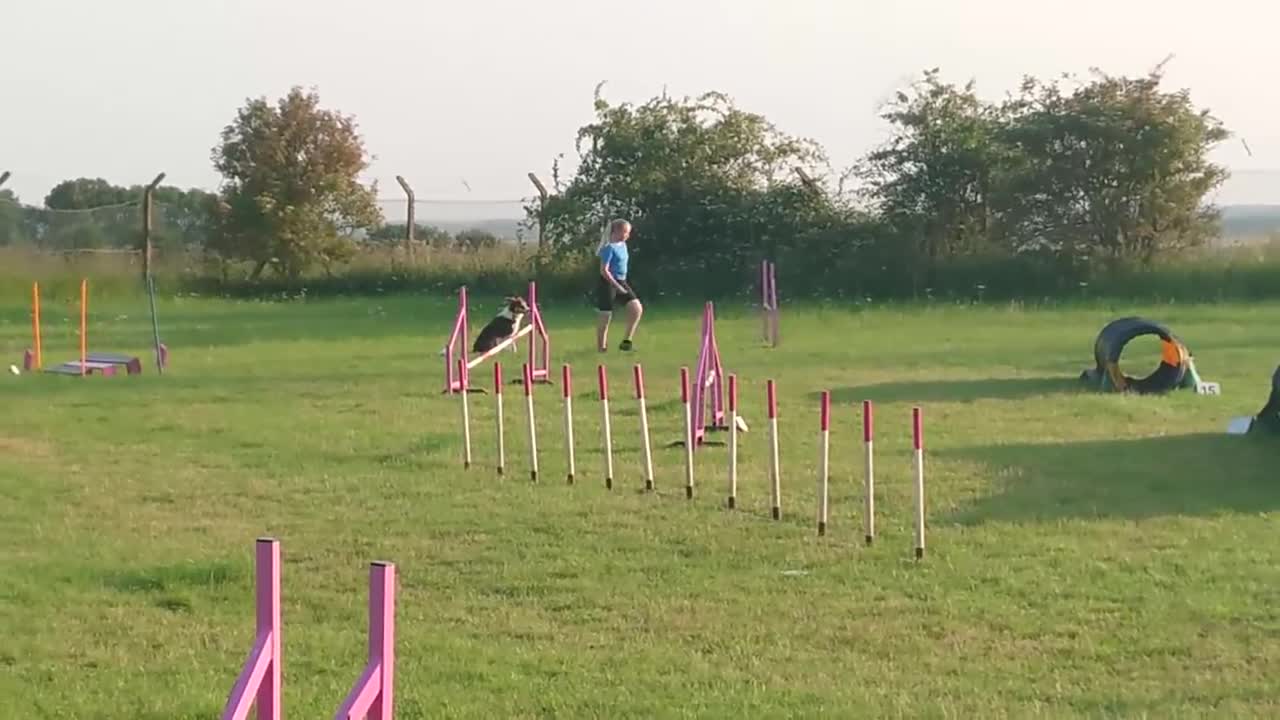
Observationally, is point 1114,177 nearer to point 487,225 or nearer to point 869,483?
point 487,225

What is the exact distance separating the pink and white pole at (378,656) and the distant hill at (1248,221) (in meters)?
26.8

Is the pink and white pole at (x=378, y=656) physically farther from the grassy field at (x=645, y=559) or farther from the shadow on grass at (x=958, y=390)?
the shadow on grass at (x=958, y=390)

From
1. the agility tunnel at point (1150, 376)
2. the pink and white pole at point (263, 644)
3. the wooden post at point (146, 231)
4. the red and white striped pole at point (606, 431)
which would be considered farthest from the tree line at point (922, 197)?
the pink and white pole at point (263, 644)

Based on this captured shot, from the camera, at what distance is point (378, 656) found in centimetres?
364

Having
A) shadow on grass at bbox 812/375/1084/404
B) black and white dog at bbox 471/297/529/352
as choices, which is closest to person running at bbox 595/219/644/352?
black and white dog at bbox 471/297/529/352

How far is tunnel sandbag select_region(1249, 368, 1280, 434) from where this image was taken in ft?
36.3

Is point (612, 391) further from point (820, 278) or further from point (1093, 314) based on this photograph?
point (820, 278)

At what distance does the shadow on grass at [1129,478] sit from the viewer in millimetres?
8797

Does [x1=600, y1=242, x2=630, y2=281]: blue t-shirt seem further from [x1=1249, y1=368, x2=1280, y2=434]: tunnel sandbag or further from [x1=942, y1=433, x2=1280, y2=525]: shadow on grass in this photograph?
[x1=1249, y1=368, x2=1280, y2=434]: tunnel sandbag

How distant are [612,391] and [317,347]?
6.45 meters

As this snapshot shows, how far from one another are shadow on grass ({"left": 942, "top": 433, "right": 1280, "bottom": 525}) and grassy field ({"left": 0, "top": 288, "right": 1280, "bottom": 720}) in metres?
0.04

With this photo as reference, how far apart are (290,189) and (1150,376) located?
820 inches

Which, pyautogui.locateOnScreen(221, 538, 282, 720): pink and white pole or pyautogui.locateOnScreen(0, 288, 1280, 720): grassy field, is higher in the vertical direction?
pyautogui.locateOnScreen(221, 538, 282, 720): pink and white pole

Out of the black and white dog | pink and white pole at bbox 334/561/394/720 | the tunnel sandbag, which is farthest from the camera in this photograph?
the black and white dog
